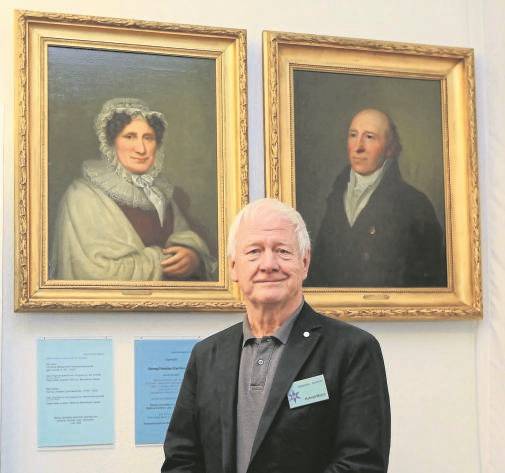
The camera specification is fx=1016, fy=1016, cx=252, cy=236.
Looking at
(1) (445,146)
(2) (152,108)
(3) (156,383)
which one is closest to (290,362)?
(3) (156,383)

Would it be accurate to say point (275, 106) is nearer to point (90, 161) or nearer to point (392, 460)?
point (90, 161)

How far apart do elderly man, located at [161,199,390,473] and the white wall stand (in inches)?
55.7

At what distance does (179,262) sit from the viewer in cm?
530

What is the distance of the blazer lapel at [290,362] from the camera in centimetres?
346

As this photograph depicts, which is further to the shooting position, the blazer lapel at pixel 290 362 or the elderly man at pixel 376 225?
the elderly man at pixel 376 225

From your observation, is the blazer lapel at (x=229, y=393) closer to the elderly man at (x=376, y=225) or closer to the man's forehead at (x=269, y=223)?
the man's forehead at (x=269, y=223)

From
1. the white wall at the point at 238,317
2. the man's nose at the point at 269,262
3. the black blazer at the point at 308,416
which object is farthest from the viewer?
the white wall at the point at 238,317

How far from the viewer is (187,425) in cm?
374

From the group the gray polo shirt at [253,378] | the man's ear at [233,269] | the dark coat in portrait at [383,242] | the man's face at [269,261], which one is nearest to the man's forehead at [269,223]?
the man's face at [269,261]

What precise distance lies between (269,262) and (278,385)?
439 mm

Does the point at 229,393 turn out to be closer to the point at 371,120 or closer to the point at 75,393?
the point at 75,393

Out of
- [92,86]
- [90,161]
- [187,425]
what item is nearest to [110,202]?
[90,161]

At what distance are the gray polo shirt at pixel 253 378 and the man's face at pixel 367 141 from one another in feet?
7.00

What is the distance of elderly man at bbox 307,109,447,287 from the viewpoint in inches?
220
